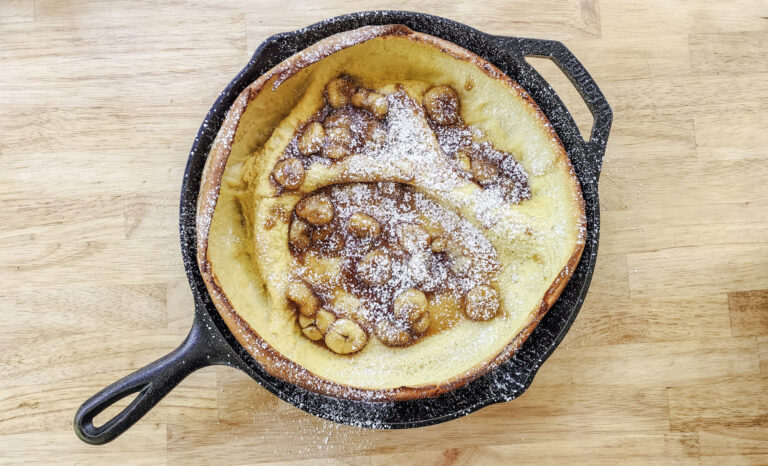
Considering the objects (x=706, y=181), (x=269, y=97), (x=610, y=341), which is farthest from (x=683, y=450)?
(x=269, y=97)

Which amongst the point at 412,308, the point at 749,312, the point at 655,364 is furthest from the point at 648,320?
the point at 412,308

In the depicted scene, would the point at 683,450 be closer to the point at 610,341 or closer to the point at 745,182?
the point at 610,341

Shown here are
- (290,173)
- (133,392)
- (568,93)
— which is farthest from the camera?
(568,93)

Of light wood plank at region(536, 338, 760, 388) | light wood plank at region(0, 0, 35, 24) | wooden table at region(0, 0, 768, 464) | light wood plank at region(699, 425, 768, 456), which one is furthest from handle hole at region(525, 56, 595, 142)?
light wood plank at region(0, 0, 35, 24)

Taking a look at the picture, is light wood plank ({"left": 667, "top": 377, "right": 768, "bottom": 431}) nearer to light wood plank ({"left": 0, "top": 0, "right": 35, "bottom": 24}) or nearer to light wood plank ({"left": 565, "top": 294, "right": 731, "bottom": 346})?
light wood plank ({"left": 565, "top": 294, "right": 731, "bottom": 346})

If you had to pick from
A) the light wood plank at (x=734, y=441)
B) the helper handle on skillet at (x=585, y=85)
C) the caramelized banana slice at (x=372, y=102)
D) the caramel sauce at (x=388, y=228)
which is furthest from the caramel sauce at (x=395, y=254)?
the light wood plank at (x=734, y=441)

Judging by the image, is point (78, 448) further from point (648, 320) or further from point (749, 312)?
point (749, 312)

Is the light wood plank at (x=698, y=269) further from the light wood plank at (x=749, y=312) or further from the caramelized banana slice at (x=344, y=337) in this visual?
the caramelized banana slice at (x=344, y=337)
